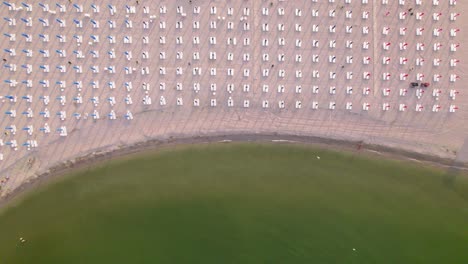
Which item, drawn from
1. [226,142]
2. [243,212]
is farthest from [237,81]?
[243,212]

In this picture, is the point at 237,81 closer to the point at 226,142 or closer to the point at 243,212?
the point at 226,142

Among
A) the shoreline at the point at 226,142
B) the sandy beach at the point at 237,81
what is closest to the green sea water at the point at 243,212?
the shoreline at the point at 226,142

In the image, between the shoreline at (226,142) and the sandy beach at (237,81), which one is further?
the shoreline at (226,142)

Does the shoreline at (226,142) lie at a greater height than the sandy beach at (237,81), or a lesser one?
lesser

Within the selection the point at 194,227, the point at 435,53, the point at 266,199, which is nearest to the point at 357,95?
the point at 435,53

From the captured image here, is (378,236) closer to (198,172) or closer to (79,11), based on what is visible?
(198,172)

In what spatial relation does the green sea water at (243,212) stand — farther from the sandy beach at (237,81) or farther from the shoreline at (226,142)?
the sandy beach at (237,81)
